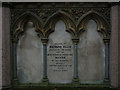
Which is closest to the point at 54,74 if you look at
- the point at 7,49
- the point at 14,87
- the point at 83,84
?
the point at 83,84

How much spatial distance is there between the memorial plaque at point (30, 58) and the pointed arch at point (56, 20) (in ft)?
1.84

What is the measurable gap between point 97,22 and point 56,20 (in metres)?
1.53

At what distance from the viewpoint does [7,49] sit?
4543 millimetres

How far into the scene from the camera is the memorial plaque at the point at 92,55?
4848mm

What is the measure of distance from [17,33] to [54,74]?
2058mm

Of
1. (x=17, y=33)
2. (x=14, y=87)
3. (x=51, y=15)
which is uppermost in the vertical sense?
(x=51, y=15)

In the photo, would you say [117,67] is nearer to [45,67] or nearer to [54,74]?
[54,74]

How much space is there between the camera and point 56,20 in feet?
16.1

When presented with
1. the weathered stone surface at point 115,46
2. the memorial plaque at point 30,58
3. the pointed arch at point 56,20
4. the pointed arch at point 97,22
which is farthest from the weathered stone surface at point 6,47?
the weathered stone surface at point 115,46

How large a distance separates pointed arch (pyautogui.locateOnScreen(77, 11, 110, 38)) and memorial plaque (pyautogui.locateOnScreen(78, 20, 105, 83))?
0.18 metres

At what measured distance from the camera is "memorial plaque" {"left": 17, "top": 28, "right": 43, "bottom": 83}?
4.90 metres

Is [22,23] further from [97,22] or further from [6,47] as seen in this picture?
[97,22]

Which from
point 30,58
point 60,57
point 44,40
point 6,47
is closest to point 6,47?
point 6,47

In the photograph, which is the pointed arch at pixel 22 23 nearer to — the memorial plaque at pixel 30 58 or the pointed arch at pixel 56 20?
the memorial plaque at pixel 30 58
